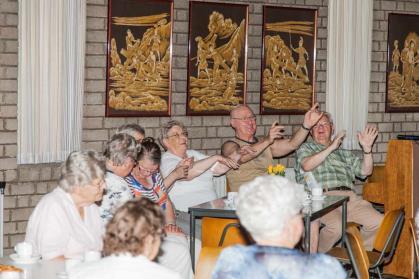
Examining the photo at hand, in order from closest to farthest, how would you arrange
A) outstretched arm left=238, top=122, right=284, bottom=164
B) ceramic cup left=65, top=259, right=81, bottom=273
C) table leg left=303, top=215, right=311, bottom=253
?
ceramic cup left=65, top=259, right=81, bottom=273 < table leg left=303, top=215, right=311, bottom=253 < outstretched arm left=238, top=122, right=284, bottom=164

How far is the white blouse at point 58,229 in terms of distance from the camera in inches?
184

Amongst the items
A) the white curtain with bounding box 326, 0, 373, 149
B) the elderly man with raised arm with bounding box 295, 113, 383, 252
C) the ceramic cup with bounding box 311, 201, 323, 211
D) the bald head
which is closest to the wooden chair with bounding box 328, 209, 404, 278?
the ceramic cup with bounding box 311, 201, 323, 211

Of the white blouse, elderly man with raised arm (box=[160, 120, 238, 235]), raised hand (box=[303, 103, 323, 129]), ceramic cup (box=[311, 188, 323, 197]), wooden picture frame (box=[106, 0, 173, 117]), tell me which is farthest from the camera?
raised hand (box=[303, 103, 323, 129])

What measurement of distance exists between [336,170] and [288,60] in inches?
52.8

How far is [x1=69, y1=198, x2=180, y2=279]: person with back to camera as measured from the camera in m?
3.44

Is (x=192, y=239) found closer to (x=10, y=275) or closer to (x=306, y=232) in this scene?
(x=306, y=232)

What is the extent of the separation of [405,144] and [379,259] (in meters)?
1.44

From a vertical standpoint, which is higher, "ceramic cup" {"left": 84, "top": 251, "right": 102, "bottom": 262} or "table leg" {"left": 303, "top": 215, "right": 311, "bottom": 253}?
"ceramic cup" {"left": 84, "top": 251, "right": 102, "bottom": 262}

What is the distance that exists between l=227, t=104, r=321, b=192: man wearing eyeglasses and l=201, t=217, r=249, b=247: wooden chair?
1.25 meters

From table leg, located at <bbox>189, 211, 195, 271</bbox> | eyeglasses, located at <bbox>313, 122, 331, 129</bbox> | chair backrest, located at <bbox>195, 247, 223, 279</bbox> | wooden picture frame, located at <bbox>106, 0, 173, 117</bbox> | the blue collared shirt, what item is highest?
wooden picture frame, located at <bbox>106, 0, 173, 117</bbox>

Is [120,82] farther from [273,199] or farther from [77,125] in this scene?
[273,199]

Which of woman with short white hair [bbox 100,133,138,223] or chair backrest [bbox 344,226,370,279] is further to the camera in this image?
woman with short white hair [bbox 100,133,138,223]

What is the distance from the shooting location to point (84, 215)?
16.4ft

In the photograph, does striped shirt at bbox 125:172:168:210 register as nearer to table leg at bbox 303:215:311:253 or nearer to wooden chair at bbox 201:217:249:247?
wooden chair at bbox 201:217:249:247
